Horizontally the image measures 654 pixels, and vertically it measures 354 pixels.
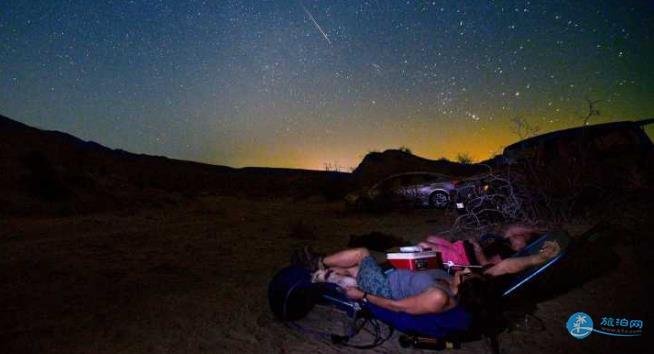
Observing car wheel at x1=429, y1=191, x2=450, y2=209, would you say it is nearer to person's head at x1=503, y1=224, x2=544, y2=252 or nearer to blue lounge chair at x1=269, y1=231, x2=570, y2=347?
person's head at x1=503, y1=224, x2=544, y2=252

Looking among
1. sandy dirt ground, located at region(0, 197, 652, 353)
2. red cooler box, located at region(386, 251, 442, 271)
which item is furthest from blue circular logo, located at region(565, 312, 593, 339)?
red cooler box, located at region(386, 251, 442, 271)

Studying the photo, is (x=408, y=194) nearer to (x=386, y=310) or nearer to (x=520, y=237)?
(x=520, y=237)

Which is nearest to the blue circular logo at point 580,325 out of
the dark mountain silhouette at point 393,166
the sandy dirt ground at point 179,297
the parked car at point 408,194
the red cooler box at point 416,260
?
the sandy dirt ground at point 179,297

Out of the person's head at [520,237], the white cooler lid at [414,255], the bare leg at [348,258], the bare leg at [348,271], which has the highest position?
the person's head at [520,237]

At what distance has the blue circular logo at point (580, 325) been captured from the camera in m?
3.96

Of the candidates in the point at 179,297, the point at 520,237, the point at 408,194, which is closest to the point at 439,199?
the point at 408,194

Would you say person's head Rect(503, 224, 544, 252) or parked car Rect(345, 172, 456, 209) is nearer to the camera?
person's head Rect(503, 224, 544, 252)

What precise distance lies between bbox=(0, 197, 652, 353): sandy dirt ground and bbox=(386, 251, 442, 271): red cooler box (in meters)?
0.84

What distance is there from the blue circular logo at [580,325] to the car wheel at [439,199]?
9.04 meters

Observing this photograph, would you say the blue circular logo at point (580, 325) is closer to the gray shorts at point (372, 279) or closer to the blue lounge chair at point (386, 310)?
the blue lounge chair at point (386, 310)

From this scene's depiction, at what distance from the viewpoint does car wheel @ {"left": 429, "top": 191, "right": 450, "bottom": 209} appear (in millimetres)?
13296

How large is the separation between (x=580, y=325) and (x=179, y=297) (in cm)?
463

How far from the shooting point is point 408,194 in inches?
551

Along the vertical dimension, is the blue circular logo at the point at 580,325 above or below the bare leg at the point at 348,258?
below
